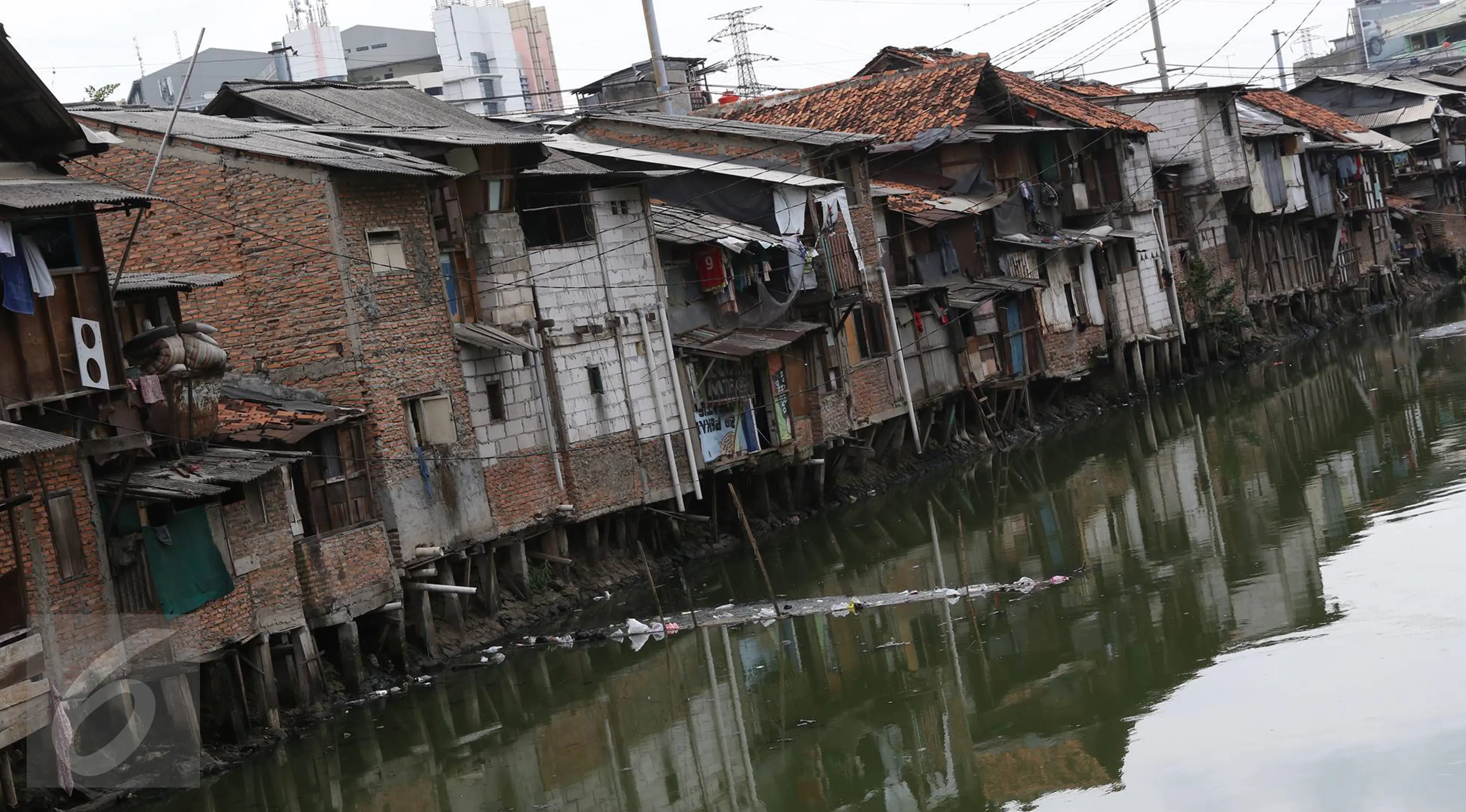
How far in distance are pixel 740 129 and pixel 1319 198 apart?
29.2 m

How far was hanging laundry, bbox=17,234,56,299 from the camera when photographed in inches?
666

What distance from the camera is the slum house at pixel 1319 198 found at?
51188 mm

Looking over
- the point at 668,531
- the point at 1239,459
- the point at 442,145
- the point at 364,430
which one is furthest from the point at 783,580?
the point at 1239,459

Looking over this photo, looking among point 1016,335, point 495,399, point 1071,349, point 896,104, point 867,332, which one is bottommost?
point 1071,349

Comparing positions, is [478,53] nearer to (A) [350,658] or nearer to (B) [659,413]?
(B) [659,413]

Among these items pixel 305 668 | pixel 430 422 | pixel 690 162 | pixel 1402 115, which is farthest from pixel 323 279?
pixel 1402 115

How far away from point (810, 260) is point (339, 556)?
47.8ft

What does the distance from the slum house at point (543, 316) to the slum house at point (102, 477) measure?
16.0 feet

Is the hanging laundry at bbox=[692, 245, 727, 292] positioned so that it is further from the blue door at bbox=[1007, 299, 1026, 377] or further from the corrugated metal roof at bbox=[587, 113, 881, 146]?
the blue door at bbox=[1007, 299, 1026, 377]

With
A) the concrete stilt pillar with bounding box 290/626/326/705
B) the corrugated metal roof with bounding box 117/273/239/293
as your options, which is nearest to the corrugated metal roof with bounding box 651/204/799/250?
the corrugated metal roof with bounding box 117/273/239/293

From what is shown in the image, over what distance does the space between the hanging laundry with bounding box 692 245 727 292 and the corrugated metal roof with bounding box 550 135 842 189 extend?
68.4 inches

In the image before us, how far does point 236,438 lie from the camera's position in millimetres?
20453

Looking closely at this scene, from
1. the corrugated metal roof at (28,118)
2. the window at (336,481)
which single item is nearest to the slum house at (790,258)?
the window at (336,481)

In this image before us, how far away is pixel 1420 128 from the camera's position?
62406 mm
